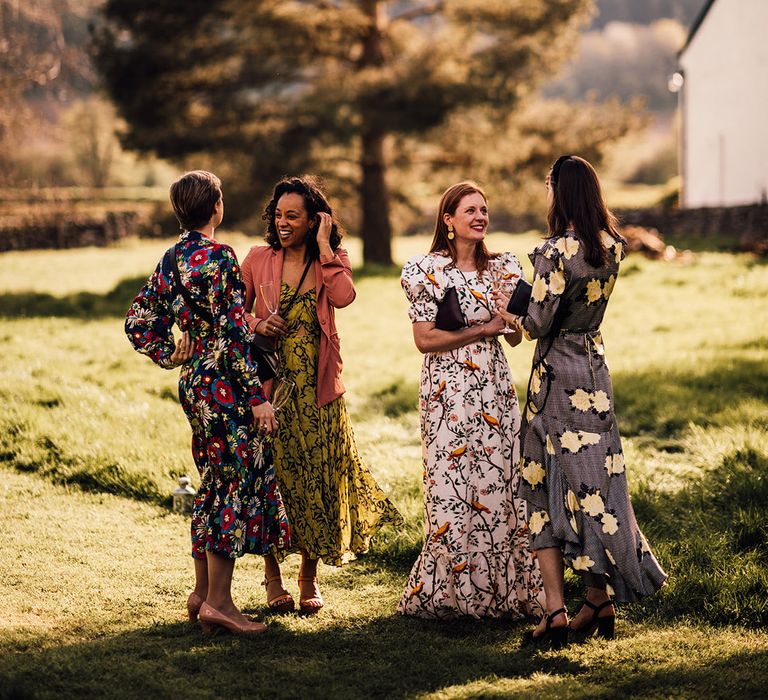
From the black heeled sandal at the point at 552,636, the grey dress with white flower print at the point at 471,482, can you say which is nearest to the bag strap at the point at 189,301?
the grey dress with white flower print at the point at 471,482

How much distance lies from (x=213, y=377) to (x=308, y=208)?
1142 millimetres

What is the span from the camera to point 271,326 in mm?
5070

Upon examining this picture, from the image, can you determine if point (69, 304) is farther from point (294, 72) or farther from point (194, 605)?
point (194, 605)

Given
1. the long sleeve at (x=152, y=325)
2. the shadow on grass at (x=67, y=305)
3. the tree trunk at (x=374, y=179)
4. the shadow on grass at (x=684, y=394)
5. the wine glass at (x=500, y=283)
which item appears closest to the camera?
the long sleeve at (x=152, y=325)

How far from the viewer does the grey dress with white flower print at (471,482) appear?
195 inches

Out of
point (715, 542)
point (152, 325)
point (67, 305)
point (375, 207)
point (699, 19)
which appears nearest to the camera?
point (152, 325)

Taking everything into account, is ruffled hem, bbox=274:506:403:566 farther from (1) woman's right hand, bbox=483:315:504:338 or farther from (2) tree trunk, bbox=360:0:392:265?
(2) tree trunk, bbox=360:0:392:265

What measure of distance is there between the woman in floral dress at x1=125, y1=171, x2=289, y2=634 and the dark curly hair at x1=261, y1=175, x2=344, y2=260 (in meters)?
0.55

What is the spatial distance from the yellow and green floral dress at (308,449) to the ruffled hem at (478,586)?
508 mm

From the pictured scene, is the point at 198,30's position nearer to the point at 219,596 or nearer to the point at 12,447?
the point at 12,447

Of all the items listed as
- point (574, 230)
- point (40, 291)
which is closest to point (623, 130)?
point (40, 291)

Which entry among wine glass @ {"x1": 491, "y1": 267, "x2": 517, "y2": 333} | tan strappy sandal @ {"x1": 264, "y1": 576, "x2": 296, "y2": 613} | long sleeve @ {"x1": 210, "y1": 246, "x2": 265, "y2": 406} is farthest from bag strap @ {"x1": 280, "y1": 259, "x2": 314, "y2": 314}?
tan strappy sandal @ {"x1": 264, "y1": 576, "x2": 296, "y2": 613}

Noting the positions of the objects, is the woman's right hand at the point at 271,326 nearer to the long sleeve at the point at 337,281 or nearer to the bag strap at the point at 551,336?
the long sleeve at the point at 337,281

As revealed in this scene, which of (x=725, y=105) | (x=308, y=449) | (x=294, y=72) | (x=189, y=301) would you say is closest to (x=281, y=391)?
(x=308, y=449)
